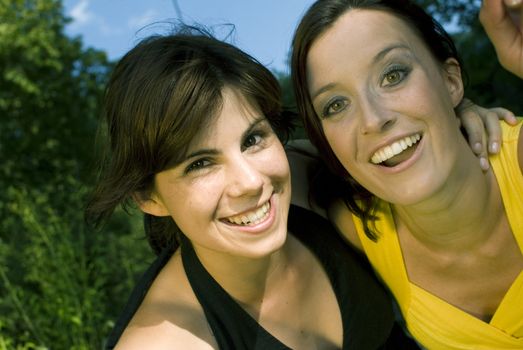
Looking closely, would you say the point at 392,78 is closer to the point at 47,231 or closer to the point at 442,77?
the point at 442,77

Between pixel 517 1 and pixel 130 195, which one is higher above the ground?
pixel 517 1

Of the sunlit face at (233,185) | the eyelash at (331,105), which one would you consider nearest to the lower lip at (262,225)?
the sunlit face at (233,185)

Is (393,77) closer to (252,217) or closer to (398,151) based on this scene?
(398,151)

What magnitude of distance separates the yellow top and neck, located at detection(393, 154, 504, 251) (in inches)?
2.7

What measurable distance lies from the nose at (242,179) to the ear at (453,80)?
857 millimetres

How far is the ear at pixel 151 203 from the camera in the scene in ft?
7.30

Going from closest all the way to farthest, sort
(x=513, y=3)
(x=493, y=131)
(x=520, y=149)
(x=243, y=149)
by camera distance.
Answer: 1. (x=513, y=3)
2. (x=243, y=149)
3. (x=520, y=149)
4. (x=493, y=131)

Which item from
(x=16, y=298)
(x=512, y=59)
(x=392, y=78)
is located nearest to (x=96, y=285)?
(x=16, y=298)

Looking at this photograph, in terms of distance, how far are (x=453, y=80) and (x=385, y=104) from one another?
0.41 meters

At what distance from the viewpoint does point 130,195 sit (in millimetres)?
2176

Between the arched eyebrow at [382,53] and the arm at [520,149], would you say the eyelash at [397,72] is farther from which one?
the arm at [520,149]

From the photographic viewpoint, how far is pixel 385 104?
2.13 meters

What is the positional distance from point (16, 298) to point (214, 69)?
200 centimetres

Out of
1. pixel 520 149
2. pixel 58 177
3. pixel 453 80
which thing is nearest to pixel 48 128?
pixel 58 177
